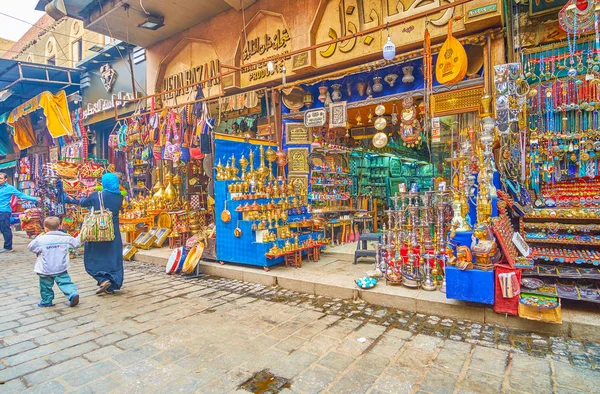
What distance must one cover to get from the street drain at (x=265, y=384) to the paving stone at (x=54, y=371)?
142cm

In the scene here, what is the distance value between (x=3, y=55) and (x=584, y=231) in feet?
83.4

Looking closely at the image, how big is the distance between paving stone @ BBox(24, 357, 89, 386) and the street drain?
1419mm

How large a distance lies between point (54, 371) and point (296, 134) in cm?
597

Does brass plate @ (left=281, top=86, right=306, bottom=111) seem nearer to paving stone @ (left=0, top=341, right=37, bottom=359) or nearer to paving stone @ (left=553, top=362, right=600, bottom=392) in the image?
paving stone @ (left=0, top=341, right=37, bottom=359)

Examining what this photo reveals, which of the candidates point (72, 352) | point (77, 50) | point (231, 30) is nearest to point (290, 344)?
point (72, 352)

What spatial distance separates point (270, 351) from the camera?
115 inches

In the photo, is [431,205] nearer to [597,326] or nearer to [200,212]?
[597,326]

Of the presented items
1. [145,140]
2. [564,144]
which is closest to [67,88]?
[145,140]

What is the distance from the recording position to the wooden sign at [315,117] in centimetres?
696

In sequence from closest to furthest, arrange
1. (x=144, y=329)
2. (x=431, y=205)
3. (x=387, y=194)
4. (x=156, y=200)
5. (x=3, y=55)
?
(x=144, y=329)
(x=431, y=205)
(x=156, y=200)
(x=387, y=194)
(x=3, y=55)

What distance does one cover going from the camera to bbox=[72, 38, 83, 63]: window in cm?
1455

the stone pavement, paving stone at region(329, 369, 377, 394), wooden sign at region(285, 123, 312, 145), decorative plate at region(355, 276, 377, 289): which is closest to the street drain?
the stone pavement

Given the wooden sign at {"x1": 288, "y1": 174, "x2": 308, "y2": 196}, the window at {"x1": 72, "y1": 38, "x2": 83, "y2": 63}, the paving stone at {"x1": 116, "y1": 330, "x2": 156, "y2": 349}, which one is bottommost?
the paving stone at {"x1": 116, "y1": 330, "x2": 156, "y2": 349}

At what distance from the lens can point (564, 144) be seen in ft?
14.3
